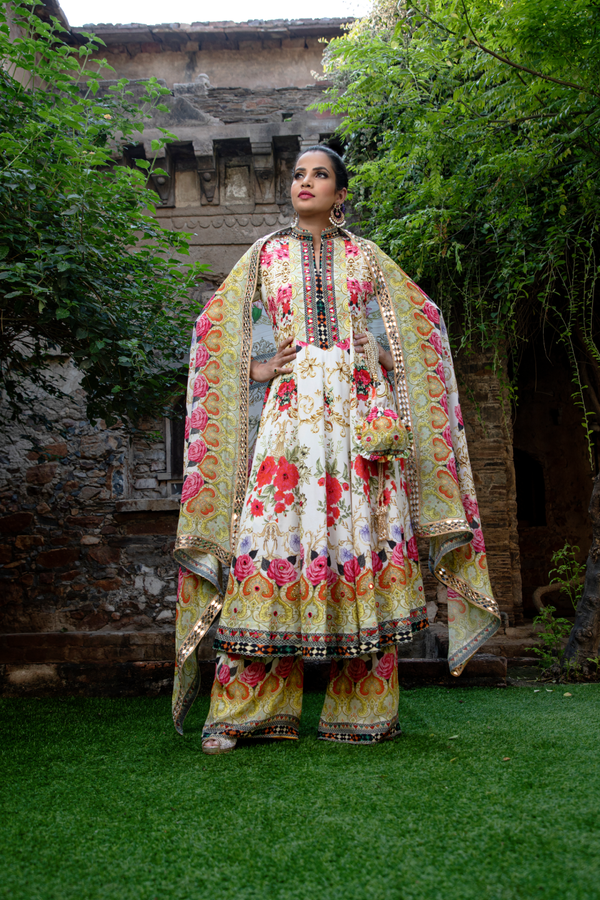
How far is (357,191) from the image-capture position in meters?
6.34

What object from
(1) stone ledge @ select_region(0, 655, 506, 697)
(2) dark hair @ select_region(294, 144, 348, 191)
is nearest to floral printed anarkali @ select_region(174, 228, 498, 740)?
(2) dark hair @ select_region(294, 144, 348, 191)

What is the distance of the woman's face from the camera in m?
2.39

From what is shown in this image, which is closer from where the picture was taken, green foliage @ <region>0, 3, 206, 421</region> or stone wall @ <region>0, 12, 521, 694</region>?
green foliage @ <region>0, 3, 206, 421</region>

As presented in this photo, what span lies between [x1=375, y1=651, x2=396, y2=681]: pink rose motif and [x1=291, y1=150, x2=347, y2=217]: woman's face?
163 centimetres

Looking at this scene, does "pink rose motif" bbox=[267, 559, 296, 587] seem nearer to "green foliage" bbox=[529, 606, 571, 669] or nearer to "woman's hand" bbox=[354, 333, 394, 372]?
"woman's hand" bbox=[354, 333, 394, 372]

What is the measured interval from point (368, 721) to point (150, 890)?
3.46 ft

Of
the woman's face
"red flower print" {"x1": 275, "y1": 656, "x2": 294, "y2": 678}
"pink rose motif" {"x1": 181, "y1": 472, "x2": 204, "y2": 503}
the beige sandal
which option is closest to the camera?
the beige sandal

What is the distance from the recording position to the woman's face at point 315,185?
94.1 inches

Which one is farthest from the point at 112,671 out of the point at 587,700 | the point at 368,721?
the point at 587,700

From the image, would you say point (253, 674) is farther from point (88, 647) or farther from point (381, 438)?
point (88, 647)

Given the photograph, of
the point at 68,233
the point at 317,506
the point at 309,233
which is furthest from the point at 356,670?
the point at 68,233

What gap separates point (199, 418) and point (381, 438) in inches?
26.0

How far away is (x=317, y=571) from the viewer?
6.63 feet

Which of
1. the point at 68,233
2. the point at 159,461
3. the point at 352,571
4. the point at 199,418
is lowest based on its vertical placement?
the point at 352,571
